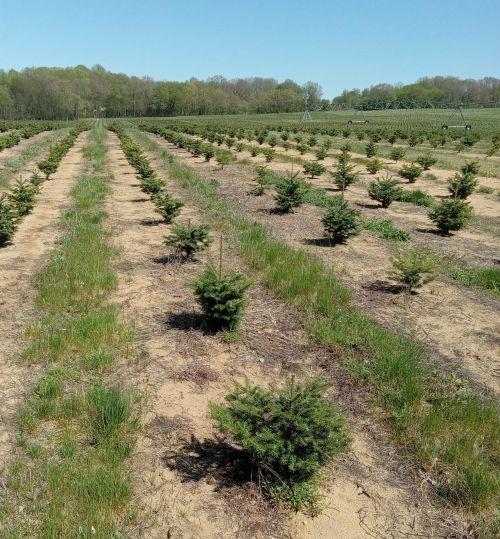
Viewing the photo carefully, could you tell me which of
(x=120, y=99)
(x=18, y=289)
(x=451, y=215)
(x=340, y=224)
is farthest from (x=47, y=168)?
(x=120, y=99)

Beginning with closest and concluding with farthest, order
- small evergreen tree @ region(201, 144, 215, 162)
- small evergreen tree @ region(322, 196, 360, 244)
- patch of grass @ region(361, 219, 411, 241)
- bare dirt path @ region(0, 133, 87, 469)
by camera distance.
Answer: bare dirt path @ region(0, 133, 87, 469)
small evergreen tree @ region(322, 196, 360, 244)
patch of grass @ region(361, 219, 411, 241)
small evergreen tree @ region(201, 144, 215, 162)

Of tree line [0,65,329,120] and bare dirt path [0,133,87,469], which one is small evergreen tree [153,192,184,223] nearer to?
bare dirt path [0,133,87,469]

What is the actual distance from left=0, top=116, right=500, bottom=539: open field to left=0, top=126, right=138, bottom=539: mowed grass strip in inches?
0.7

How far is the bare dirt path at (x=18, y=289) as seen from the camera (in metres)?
4.53

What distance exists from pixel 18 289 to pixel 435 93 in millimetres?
177589

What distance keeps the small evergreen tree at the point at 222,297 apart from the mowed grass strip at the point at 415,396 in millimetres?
1018

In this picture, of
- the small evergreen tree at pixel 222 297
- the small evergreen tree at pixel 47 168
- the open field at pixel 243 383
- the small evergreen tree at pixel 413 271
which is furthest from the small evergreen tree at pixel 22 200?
the small evergreen tree at pixel 413 271

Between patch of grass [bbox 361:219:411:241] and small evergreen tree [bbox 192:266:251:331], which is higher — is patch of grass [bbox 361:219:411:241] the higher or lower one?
the lower one

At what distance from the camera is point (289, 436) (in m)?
3.53

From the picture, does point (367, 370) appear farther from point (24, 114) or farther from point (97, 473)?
point (24, 114)

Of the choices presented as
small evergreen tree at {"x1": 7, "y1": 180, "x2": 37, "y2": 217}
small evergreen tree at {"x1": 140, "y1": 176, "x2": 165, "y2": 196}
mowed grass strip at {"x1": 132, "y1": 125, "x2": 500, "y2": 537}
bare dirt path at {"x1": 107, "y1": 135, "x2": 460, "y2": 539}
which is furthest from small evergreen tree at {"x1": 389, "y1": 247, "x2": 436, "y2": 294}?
small evergreen tree at {"x1": 7, "y1": 180, "x2": 37, "y2": 217}

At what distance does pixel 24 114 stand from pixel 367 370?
133 metres

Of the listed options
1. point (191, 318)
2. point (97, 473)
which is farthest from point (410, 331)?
point (97, 473)

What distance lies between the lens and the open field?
3.41 meters
